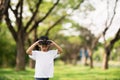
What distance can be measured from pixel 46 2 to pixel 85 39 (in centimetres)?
2693

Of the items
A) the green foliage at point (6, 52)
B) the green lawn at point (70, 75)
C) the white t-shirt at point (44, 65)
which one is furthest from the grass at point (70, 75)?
the green foliage at point (6, 52)

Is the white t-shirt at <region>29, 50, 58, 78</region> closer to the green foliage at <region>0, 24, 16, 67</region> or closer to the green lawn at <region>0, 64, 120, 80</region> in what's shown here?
the green lawn at <region>0, 64, 120, 80</region>

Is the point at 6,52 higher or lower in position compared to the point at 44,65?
higher

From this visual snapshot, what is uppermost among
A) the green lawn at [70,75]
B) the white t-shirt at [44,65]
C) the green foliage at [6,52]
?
the green foliage at [6,52]

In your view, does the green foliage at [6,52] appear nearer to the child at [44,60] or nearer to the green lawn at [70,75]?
the green lawn at [70,75]

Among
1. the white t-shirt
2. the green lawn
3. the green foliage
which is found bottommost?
the white t-shirt

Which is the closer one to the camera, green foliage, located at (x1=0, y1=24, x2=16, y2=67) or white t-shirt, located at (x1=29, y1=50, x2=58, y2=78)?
white t-shirt, located at (x1=29, y1=50, x2=58, y2=78)

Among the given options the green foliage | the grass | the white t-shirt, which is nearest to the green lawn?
the grass

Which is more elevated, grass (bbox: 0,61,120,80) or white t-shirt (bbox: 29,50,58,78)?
grass (bbox: 0,61,120,80)

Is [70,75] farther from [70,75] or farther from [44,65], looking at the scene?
[44,65]

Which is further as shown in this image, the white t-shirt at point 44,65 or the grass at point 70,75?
the grass at point 70,75

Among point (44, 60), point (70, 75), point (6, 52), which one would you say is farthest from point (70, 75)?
point (6, 52)

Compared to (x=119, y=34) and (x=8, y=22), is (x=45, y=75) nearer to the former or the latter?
(x=8, y=22)

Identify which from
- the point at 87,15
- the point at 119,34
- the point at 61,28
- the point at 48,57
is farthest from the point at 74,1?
the point at 48,57
